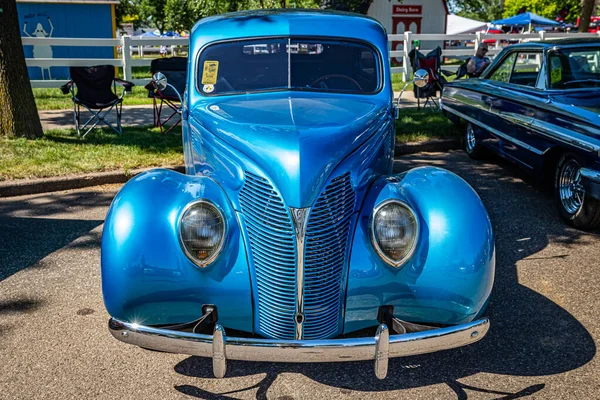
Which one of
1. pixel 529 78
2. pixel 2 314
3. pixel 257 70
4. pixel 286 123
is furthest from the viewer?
pixel 529 78

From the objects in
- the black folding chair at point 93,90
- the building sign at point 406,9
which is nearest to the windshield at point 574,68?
the black folding chair at point 93,90

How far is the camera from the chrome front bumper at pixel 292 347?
2904 millimetres

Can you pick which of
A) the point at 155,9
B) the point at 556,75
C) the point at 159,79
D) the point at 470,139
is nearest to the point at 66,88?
the point at 159,79

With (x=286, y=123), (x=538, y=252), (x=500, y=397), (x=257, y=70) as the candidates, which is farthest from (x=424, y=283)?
(x=538, y=252)

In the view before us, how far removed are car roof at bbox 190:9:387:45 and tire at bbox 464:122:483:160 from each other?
4085 mm

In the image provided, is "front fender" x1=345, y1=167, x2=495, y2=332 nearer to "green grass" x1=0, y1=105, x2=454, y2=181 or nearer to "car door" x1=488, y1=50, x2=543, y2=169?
"car door" x1=488, y1=50, x2=543, y2=169

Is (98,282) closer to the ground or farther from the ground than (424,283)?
closer to the ground

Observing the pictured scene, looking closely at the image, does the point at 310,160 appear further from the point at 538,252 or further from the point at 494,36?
the point at 494,36

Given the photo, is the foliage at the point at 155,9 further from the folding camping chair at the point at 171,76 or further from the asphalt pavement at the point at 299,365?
the asphalt pavement at the point at 299,365

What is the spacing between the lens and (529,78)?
725cm

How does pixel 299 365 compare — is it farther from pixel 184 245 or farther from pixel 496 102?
pixel 496 102

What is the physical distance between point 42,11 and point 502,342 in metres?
19.5

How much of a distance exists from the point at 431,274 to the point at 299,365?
3.24ft

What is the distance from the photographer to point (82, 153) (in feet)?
27.0
